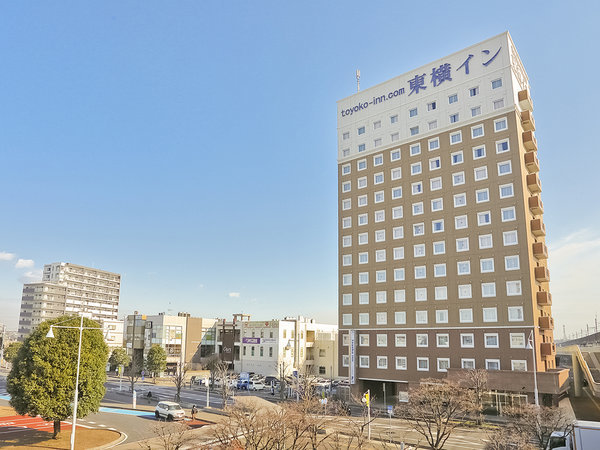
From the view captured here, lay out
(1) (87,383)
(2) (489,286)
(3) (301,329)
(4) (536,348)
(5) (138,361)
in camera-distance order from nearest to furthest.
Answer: (1) (87,383), (4) (536,348), (2) (489,286), (3) (301,329), (5) (138,361)

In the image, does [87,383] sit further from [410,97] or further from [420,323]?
[410,97]

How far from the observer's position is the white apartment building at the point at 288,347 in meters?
92.8

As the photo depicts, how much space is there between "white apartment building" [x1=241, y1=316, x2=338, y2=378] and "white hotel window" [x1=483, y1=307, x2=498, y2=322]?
45467 mm

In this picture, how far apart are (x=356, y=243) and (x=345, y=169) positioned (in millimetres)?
11986

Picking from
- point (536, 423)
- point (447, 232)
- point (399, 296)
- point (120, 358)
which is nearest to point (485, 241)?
point (447, 232)

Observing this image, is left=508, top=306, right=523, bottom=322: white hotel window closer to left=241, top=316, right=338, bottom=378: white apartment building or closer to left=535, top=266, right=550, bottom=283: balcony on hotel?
left=535, top=266, right=550, bottom=283: balcony on hotel

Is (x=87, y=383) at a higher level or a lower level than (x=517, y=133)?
lower

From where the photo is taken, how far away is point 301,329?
97750 mm

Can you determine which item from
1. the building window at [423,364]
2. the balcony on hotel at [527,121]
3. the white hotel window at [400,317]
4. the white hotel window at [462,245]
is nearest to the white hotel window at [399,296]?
the white hotel window at [400,317]

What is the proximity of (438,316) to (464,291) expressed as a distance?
461 centimetres

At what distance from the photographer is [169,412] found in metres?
44.5

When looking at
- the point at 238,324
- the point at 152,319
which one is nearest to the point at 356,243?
the point at 238,324

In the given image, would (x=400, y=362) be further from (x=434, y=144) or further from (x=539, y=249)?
(x=434, y=144)

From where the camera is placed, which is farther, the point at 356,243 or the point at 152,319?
the point at 152,319
